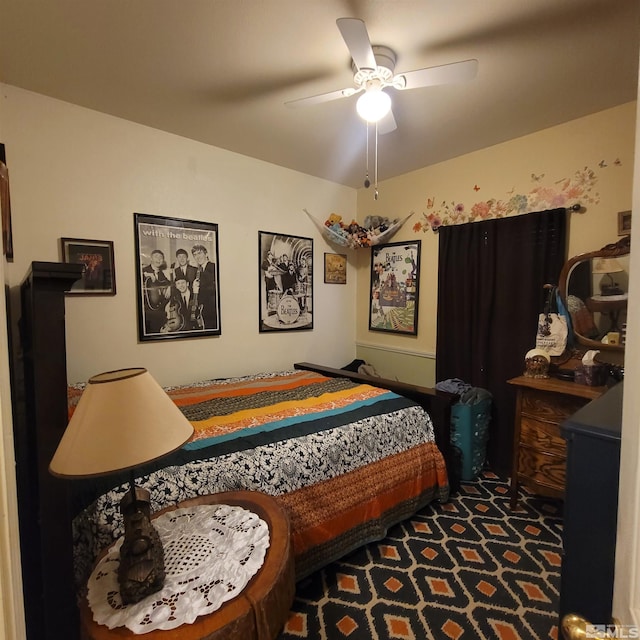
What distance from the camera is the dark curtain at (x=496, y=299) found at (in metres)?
2.46

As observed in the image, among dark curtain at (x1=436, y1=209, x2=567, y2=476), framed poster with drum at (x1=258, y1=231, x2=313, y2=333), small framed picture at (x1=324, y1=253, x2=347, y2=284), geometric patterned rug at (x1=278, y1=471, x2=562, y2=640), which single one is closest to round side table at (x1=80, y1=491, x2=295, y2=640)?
geometric patterned rug at (x1=278, y1=471, x2=562, y2=640)

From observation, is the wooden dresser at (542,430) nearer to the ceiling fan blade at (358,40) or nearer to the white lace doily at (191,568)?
the white lace doily at (191,568)

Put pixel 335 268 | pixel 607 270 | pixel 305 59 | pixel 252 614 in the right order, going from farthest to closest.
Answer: pixel 335 268
pixel 607 270
pixel 305 59
pixel 252 614

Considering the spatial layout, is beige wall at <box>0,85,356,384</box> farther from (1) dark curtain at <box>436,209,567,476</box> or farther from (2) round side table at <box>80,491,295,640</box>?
(2) round side table at <box>80,491,295,640</box>

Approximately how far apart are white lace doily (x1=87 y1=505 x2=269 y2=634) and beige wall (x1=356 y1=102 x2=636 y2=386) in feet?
8.04

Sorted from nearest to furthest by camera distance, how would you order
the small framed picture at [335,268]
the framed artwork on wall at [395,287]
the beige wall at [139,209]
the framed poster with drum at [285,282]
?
the beige wall at [139,209] → the framed poster with drum at [285,282] → the framed artwork on wall at [395,287] → the small framed picture at [335,268]

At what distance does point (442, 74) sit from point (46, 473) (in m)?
2.06

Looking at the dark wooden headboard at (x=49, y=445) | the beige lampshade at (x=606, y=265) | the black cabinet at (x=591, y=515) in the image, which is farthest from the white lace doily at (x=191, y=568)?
the beige lampshade at (x=606, y=265)

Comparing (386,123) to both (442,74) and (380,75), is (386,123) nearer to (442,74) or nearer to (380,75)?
(380,75)

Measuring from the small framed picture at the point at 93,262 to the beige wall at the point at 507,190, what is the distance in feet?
7.50

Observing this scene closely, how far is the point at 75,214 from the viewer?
7.33 feet

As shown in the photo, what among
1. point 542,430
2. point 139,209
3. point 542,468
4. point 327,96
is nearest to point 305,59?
point 327,96

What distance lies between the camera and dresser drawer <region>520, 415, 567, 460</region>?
2002 mm

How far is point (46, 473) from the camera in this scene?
948mm
